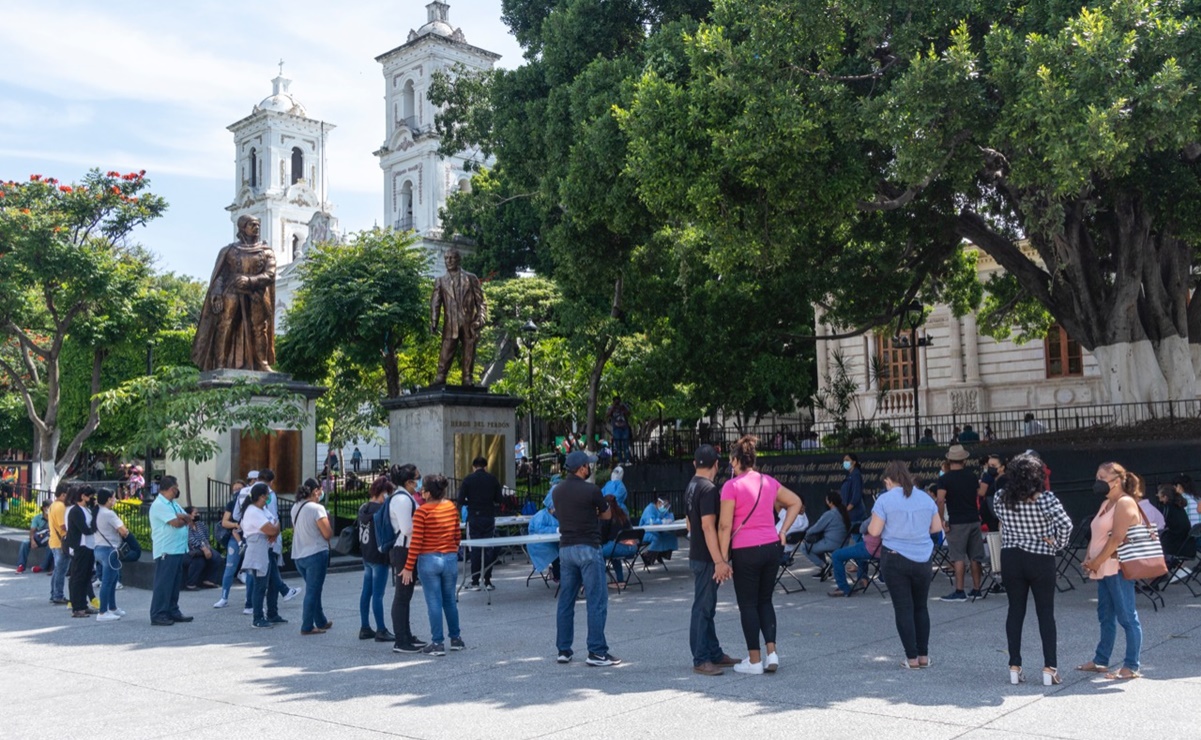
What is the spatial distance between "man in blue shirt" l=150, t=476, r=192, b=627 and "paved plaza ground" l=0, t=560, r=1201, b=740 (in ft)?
1.03

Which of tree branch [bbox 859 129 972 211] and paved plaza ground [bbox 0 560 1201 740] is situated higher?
tree branch [bbox 859 129 972 211]

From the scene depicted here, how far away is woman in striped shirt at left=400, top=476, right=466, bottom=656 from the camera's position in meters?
9.88

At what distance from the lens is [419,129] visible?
72.7 meters

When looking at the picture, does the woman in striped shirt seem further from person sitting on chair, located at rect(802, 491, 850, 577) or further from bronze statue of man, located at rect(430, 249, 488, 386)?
bronze statue of man, located at rect(430, 249, 488, 386)

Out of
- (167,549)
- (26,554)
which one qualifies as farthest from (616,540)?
(26,554)

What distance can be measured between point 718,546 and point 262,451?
12.2 m

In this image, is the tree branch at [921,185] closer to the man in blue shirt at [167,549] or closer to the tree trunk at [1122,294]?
the tree trunk at [1122,294]

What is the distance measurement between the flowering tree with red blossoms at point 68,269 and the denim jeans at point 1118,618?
2492cm

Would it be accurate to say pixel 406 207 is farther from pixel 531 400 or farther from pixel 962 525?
pixel 962 525

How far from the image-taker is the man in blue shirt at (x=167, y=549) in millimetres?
12383

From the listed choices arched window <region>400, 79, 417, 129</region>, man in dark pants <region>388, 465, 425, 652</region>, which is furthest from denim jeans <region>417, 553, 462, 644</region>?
arched window <region>400, 79, 417, 129</region>

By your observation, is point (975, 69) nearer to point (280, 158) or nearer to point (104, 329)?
point (104, 329)

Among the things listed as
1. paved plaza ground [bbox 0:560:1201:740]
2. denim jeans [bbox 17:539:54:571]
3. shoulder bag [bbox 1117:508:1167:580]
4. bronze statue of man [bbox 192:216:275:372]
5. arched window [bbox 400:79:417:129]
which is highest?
arched window [bbox 400:79:417:129]

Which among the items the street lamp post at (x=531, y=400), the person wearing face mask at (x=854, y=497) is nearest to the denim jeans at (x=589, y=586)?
the person wearing face mask at (x=854, y=497)
